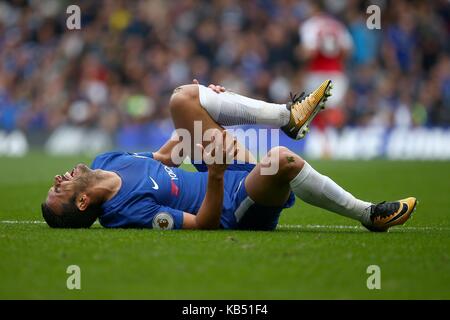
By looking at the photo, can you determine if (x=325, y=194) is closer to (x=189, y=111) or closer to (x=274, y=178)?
(x=274, y=178)

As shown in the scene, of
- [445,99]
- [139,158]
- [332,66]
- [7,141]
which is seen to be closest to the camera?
[139,158]

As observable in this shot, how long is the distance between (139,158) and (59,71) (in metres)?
16.3

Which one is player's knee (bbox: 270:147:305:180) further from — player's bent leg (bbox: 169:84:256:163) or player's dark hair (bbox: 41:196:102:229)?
player's dark hair (bbox: 41:196:102:229)

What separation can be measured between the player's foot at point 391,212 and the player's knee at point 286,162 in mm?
720

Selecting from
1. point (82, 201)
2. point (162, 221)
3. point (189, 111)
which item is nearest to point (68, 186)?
point (82, 201)

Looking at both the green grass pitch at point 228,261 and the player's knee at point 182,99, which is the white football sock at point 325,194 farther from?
the player's knee at point 182,99

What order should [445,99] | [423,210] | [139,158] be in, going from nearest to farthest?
[139,158] < [423,210] < [445,99]

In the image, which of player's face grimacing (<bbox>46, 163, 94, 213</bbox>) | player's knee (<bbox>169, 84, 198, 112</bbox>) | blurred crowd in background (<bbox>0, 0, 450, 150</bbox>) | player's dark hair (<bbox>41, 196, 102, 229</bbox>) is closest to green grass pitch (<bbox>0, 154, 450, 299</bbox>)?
player's dark hair (<bbox>41, 196, 102, 229</bbox>)

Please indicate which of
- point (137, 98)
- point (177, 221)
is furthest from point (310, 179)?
point (137, 98)

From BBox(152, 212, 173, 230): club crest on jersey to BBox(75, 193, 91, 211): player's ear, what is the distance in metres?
0.49

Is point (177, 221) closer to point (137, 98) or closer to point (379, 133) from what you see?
point (379, 133)

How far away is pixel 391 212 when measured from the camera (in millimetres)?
6910

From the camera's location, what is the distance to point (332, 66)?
61.4 feet

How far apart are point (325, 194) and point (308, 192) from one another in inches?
5.5
